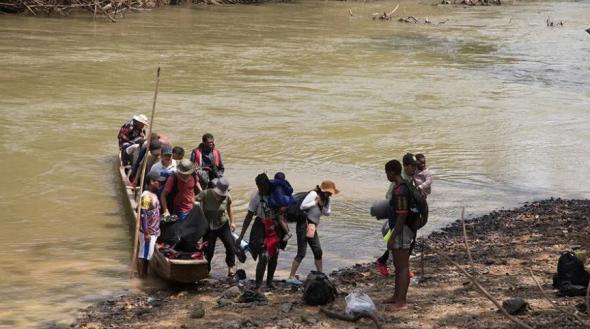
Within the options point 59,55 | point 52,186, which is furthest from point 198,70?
point 52,186

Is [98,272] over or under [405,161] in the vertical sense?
under

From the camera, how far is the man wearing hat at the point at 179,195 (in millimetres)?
9023

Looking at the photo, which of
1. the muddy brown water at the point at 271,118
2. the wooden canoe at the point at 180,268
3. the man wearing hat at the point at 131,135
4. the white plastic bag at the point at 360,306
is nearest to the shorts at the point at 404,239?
the white plastic bag at the point at 360,306

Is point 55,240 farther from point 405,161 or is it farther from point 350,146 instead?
point 350,146

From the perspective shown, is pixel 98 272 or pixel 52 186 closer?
pixel 98 272

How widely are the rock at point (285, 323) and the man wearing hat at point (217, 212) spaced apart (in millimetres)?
1685

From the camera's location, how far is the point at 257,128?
1814cm

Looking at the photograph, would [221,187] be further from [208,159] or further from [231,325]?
[208,159]

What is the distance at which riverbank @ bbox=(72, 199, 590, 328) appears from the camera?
276 inches

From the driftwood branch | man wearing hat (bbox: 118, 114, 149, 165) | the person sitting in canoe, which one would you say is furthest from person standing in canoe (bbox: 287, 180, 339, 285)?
man wearing hat (bbox: 118, 114, 149, 165)

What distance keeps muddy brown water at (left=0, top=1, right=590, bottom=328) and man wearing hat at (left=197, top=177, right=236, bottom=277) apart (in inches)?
35.2

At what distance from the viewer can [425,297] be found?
773cm

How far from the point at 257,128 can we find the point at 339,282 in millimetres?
9633

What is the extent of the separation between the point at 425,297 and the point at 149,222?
282 centimetres
